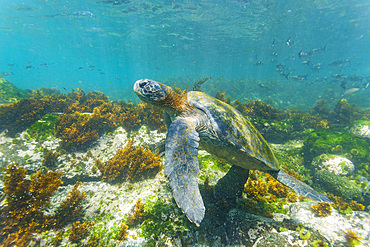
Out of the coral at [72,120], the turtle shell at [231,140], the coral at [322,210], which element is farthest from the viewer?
the coral at [72,120]

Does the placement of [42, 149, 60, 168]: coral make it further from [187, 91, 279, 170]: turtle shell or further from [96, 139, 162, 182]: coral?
[187, 91, 279, 170]: turtle shell

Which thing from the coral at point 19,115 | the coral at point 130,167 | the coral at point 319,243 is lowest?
the coral at point 319,243

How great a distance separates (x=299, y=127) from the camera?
7164 mm

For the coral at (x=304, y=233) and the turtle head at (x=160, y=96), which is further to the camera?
the turtle head at (x=160, y=96)

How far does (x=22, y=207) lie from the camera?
103 inches

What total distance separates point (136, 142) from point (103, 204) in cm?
224

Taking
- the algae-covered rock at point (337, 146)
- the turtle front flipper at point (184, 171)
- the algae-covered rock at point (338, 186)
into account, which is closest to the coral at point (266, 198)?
the algae-covered rock at point (338, 186)

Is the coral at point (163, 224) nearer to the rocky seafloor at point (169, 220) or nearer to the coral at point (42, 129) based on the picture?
the rocky seafloor at point (169, 220)

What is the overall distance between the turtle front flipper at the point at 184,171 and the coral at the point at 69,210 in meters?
2.58

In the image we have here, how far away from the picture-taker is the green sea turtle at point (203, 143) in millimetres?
2025

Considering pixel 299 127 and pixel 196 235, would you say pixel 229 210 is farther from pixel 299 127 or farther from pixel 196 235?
pixel 299 127

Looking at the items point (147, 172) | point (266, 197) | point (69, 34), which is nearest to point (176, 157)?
point (147, 172)

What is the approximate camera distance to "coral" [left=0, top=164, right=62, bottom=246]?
235cm

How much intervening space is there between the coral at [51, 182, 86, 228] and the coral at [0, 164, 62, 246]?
0.17m
